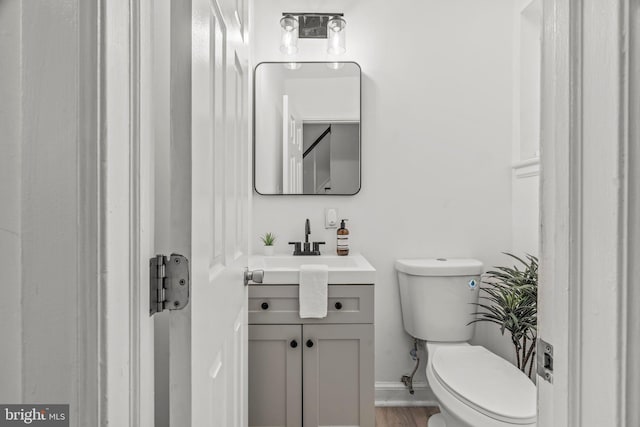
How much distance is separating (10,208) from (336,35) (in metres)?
1.90

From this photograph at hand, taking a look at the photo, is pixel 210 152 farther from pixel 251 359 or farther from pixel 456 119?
pixel 456 119

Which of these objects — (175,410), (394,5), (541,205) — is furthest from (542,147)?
(394,5)

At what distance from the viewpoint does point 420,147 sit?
2.06m

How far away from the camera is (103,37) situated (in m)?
0.38

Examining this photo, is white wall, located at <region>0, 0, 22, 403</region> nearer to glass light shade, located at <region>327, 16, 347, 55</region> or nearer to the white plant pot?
the white plant pot

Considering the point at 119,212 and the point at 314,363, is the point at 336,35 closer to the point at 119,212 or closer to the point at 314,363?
the point at 314,363

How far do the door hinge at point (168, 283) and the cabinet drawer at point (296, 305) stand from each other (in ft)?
Answer: 3.46

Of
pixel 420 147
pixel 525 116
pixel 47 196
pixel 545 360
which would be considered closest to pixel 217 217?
pixel 47 196

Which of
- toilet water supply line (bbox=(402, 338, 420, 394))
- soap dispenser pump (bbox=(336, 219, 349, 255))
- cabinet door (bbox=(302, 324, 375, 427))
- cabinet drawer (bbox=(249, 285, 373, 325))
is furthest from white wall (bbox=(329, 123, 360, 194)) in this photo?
toilet water supply line (bbox=(402, 338, 420, 394))

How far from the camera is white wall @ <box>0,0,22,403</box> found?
366mm

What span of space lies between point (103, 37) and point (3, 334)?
310 mm

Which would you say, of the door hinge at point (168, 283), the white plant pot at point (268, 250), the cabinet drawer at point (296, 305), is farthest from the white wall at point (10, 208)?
the white plant pot at point (268, 250)

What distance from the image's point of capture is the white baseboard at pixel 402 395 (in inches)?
80.0

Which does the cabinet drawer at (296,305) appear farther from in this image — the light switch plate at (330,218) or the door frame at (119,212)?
the door frame at (119,212)
